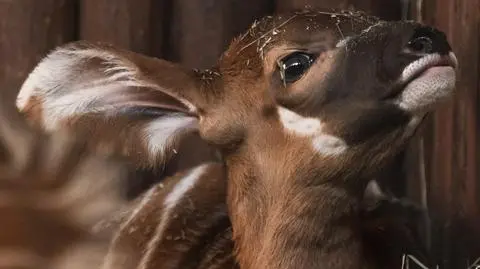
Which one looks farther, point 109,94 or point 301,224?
point 109,94

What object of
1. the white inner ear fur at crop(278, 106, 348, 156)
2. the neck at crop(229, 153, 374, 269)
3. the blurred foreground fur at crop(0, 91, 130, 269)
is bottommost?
the blurred foreground fur at crop(0, 91, 130, 269)

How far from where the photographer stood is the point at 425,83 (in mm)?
1789

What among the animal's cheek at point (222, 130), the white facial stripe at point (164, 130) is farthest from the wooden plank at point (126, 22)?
the animal's cheek at point (222, 130)

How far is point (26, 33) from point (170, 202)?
0.65 metres

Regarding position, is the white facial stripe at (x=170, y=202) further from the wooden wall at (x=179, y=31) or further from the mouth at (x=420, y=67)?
the mouth at (x=420, y=67)

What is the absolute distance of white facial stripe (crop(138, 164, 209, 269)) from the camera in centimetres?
250

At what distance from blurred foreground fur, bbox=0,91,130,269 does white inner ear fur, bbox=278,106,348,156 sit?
3.03 ft

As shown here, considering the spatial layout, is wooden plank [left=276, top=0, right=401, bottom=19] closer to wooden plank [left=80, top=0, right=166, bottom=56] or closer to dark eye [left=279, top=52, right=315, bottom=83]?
wooden plank [left=80, top=0, right=166, bottom=56]

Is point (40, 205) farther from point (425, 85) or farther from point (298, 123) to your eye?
point (425, 85)

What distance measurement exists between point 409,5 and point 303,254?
992 millimetres

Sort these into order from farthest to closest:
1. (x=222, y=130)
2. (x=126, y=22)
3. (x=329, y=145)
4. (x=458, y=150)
→ (x=126, y=22)
(x=458, y=150)
(x=222, y=130)
(x=329, y=145)

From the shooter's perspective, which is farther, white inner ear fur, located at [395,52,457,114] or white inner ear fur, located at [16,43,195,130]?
white inner ear fur, located at [16,43,195,130]

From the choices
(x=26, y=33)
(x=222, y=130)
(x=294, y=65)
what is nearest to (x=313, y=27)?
(x=294, y=65)

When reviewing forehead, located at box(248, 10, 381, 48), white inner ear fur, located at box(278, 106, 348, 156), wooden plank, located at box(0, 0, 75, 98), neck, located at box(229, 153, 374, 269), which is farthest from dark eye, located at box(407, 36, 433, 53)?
wooden plank, located at box(0, 0, 75, 98)
